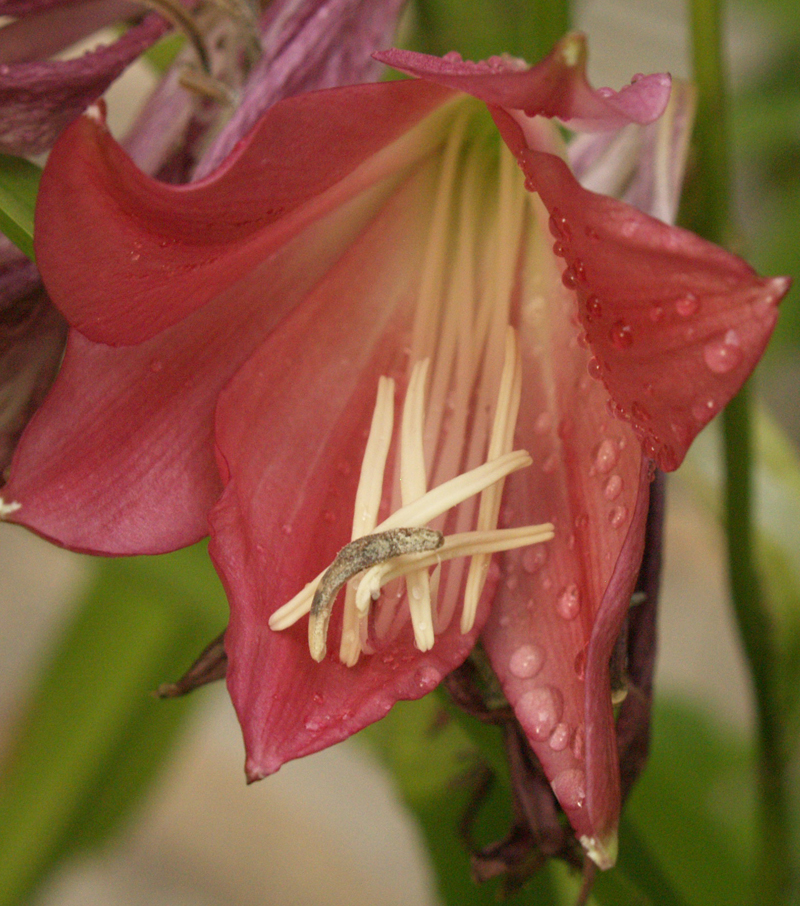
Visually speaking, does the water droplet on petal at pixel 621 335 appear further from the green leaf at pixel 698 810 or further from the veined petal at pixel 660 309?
the green leaf at pixel 698 810

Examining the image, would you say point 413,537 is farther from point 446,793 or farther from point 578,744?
point 446,793

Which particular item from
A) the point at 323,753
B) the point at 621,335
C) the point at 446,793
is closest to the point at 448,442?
the point at 621,335

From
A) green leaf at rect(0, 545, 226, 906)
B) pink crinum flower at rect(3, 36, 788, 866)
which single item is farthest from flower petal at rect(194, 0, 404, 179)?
green leaf at rect(0, 545, 226, 906)

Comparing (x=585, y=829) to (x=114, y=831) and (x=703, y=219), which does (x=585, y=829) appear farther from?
(x=114, y=831)

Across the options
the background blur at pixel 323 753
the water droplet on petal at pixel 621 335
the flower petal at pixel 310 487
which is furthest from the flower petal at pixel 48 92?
the background blur at pixel 323 753

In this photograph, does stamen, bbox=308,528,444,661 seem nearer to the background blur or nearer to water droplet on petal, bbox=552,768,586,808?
water droplet on petal, bbox=552,768,586,808
